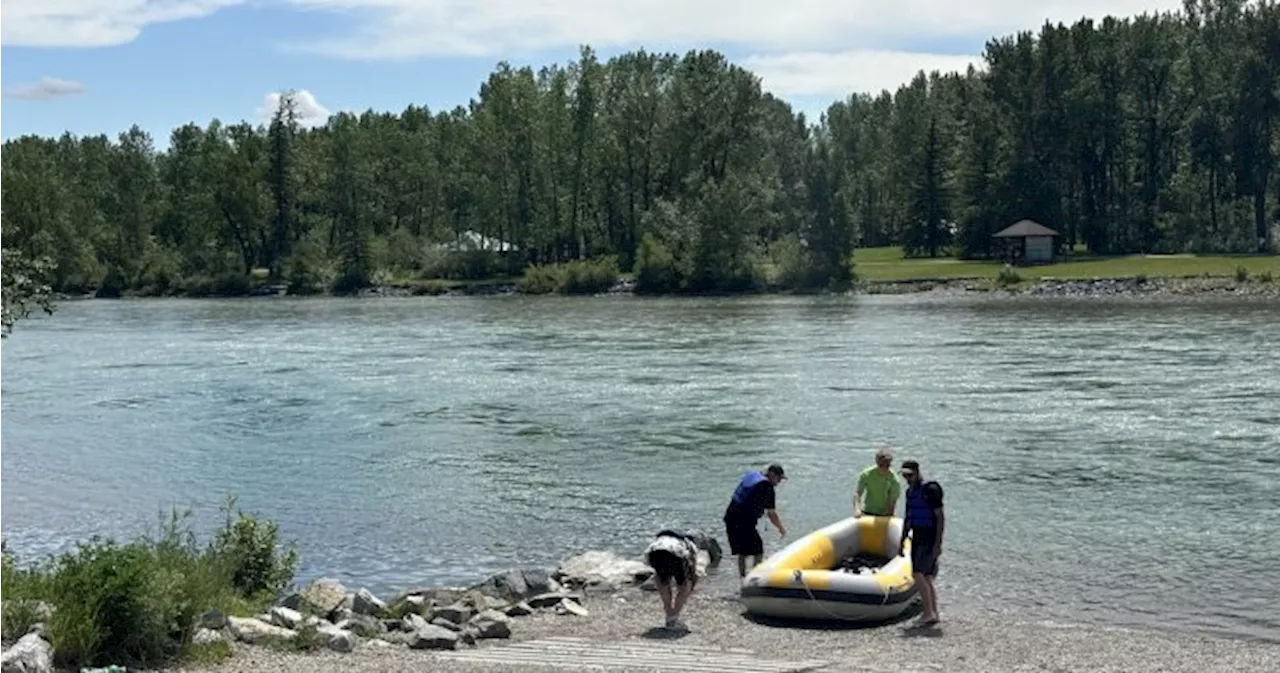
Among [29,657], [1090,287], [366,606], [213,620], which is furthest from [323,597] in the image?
[1090,287]

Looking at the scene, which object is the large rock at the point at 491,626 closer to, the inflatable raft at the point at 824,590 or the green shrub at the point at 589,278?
the inflatable raft at the point at 824,590

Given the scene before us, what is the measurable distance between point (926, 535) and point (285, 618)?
6579 mm

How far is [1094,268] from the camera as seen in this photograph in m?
89.8

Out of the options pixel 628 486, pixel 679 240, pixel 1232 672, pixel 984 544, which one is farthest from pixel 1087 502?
pixel 679 240

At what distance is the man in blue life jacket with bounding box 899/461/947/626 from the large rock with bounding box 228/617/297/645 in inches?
254

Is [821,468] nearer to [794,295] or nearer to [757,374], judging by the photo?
[757,374]

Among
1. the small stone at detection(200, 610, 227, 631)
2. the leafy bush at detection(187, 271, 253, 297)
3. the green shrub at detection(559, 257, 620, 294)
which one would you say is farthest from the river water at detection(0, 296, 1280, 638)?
the leafy bush at detection(187, 271, 253, 297)

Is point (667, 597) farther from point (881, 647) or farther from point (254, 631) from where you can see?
point (254, 631)

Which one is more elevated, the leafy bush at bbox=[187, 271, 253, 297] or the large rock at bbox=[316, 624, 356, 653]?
the leafy bush at bbox=[187, 271, 253, 297]

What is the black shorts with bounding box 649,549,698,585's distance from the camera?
1553cm

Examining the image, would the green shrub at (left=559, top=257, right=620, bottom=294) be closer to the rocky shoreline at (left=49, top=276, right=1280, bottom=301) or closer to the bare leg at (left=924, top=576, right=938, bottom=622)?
the rocky shoreline at (left=49, top=276, right=1280, bottom=301)

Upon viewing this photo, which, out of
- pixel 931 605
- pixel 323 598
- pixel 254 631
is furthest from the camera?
pixel 323 598

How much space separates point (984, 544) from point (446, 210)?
110 m

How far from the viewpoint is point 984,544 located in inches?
832
